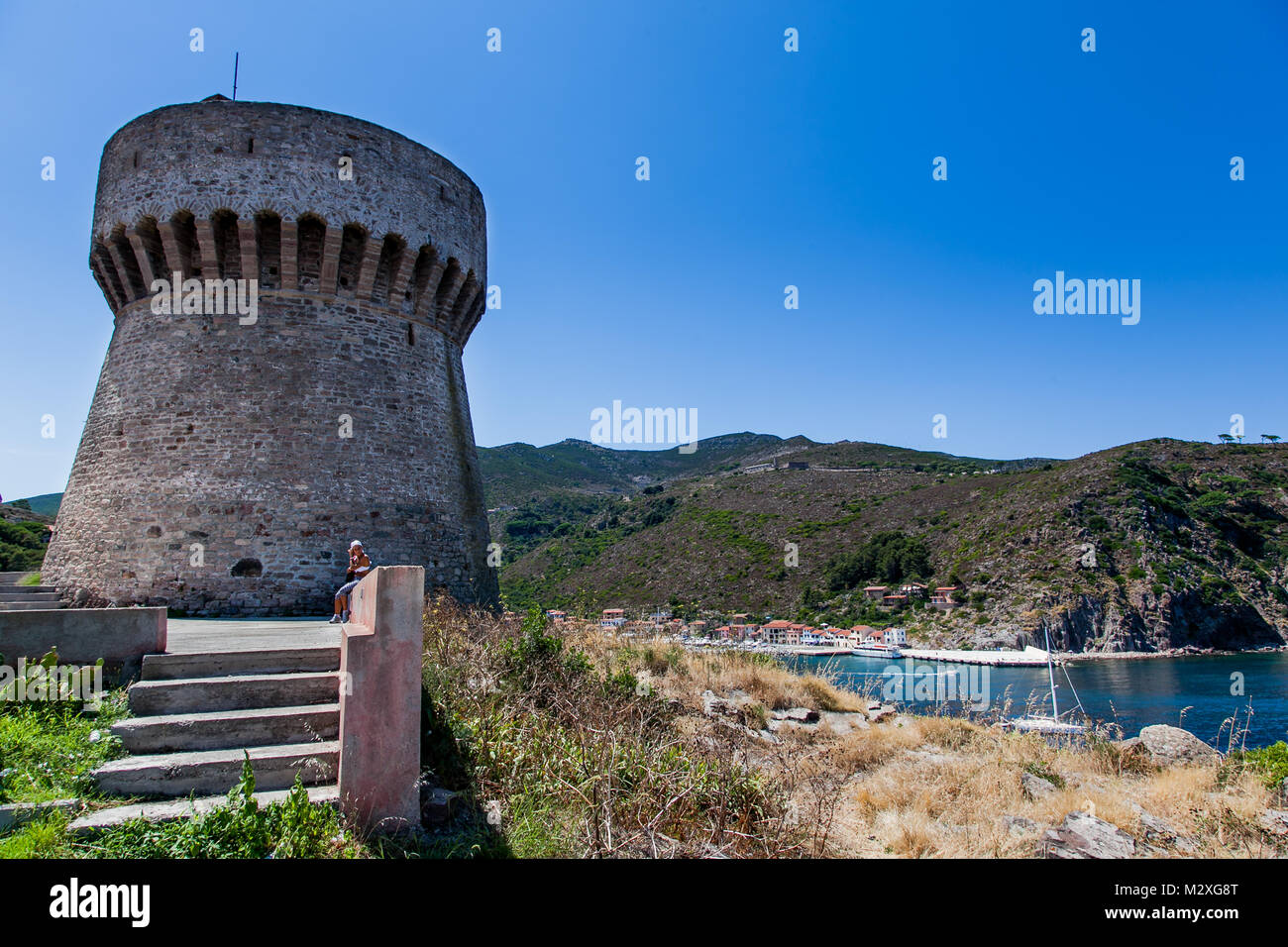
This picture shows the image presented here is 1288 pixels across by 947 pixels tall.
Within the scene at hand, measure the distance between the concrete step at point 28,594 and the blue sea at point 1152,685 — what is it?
21.3m

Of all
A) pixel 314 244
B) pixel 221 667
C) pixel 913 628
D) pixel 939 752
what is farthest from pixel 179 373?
pixel 913 628

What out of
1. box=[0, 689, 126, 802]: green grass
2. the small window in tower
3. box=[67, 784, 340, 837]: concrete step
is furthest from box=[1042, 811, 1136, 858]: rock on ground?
the small window in tower

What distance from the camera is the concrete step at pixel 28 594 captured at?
10.2m

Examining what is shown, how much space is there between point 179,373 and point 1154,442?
312 ft

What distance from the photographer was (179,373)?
10.7 metres

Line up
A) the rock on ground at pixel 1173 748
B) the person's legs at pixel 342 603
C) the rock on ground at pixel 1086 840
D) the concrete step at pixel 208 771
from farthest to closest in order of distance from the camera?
1. the person's legs at pixel 342 603
2. the rock on ground at pixel 1173 748
3. the rock on ground at pixel 1086 840
4. the concrete step at pixel 208 771

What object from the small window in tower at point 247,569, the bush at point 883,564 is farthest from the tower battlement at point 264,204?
the bush at point 883,564

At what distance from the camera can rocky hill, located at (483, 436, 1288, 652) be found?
5206 centimetres

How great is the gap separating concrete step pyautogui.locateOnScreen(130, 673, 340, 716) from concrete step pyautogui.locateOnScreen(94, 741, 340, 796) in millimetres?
503

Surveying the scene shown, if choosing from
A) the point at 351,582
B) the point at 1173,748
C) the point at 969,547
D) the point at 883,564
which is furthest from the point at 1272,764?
the point at 969,547

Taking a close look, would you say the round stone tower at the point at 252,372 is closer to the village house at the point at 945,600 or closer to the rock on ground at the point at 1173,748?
the rock on ground at the point at 1173,748

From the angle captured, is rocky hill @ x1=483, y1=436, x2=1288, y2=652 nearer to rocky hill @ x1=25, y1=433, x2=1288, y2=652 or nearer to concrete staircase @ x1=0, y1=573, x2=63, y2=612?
rocky hill @ x1=25, y1=433, x2=1288, y2=652

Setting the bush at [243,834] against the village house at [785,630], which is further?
the village house at [785,630]
